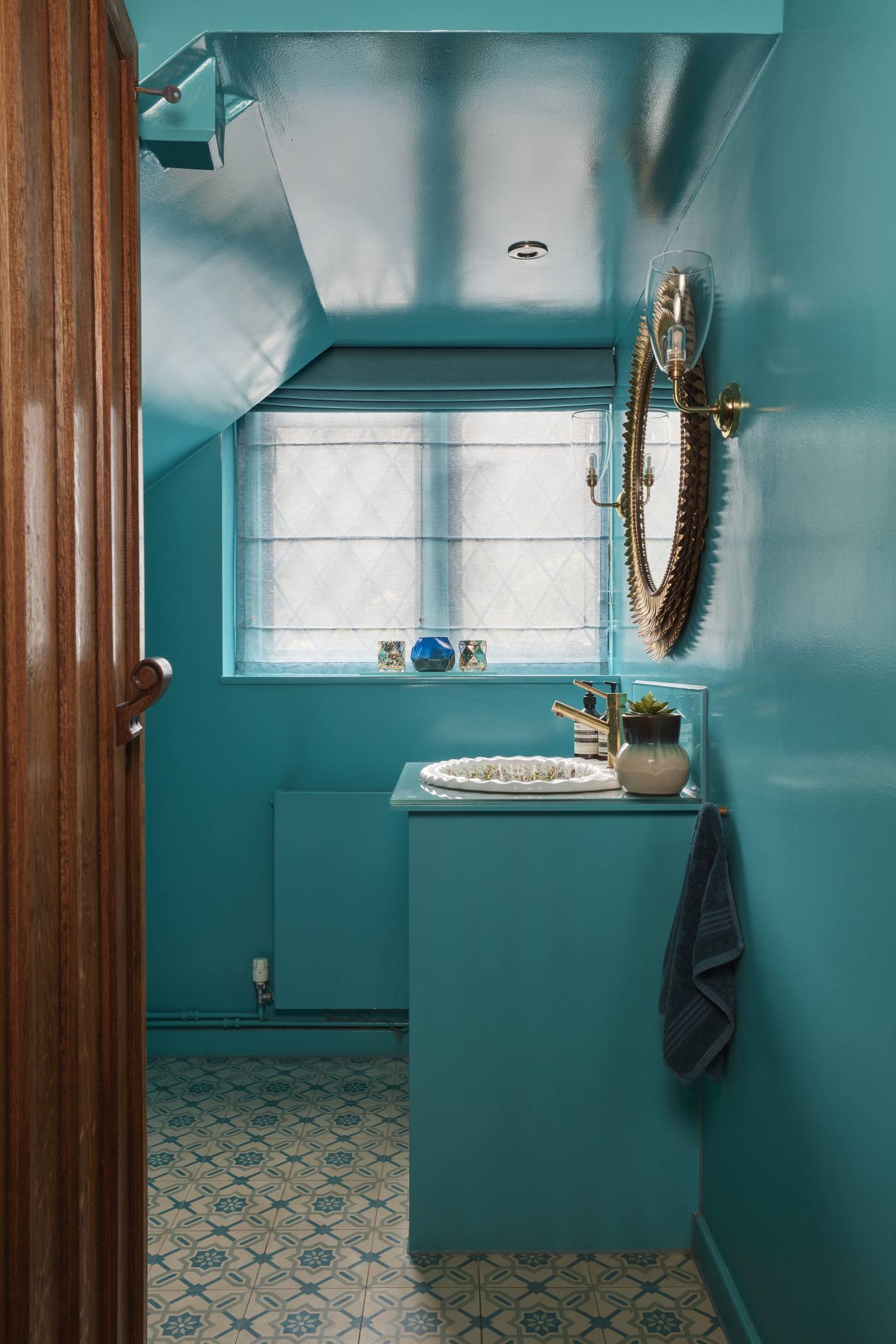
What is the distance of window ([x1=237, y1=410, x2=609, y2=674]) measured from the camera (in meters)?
3.17

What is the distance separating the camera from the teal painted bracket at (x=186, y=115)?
4.70 ft

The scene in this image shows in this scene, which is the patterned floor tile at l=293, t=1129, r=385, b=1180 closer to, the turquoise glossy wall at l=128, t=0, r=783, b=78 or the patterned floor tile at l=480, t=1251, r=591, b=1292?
the patterned floor tile at l=480, t=1251, r=591, b=1292

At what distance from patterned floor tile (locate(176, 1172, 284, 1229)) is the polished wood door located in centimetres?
98

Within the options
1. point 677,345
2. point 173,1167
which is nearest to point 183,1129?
point 173,1167

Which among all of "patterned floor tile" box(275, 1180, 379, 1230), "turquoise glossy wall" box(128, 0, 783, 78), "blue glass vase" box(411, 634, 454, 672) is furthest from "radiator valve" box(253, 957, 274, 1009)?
"turquoise glossy wall" box(128, 0, 783, 78)

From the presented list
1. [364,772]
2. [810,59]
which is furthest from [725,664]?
[364,772]

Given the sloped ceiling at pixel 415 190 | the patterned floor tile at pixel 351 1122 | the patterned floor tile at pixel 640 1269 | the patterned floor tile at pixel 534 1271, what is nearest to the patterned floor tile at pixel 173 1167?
the patterned floor tile at pixel 351 1122

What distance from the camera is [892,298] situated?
1.11m

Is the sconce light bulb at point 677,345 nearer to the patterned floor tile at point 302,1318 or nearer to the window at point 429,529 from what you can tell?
the window at point 429,529

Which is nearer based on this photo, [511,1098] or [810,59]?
[810,59]

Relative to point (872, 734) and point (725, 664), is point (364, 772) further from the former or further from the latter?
point (872, 734)

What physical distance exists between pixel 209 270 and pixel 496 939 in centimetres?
146

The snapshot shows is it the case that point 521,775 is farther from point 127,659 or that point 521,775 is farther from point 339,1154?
point 127,659

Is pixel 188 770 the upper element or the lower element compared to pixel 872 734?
lower
